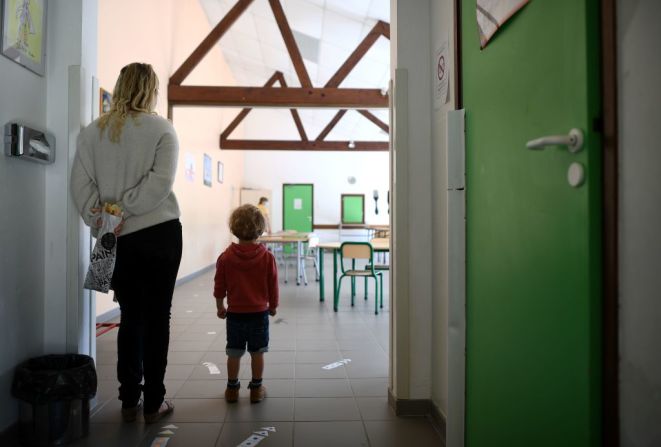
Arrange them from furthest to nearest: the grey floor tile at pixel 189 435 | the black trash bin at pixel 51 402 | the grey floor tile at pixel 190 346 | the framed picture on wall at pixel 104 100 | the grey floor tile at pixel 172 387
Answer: the framed picture on wall at pixel 104 100
the grey floor tile at pixel 190 346
the grey floor tile at pixel 172 387
the grey floor tile at pixel 189 435
the black trash bin at pixel 51 402

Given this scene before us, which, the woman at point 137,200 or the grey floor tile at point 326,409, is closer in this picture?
the woman at point 137,200

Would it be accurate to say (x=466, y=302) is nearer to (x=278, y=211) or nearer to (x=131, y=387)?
(x=131, y=387)

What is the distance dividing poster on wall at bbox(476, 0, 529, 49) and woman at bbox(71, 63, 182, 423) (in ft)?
3.72

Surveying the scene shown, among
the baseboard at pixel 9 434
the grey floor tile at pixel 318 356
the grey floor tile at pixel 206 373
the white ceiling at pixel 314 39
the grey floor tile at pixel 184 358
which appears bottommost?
the grey floor tile at pixel 318 356

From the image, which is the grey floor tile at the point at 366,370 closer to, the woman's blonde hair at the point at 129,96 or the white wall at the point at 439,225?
the white wall at the point at 439,225

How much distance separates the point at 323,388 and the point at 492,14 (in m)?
1.75

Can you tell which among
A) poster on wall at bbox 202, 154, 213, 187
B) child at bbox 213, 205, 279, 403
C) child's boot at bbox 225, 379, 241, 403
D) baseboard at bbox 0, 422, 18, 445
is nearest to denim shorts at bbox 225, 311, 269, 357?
child at bbox 213, 205, 279, 403

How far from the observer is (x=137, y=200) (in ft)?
5.06

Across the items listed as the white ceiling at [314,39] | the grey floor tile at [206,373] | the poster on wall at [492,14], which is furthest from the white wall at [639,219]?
the white ceiling at [314,39]

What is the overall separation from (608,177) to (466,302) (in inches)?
26.0

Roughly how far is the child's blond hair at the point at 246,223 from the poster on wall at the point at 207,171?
5.30 meters

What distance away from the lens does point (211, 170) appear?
758cm

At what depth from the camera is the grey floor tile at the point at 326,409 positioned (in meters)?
1.79

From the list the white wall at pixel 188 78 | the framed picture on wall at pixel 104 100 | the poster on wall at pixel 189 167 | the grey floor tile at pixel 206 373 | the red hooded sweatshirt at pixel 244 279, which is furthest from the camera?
the poster on wall at pixel 189 167
